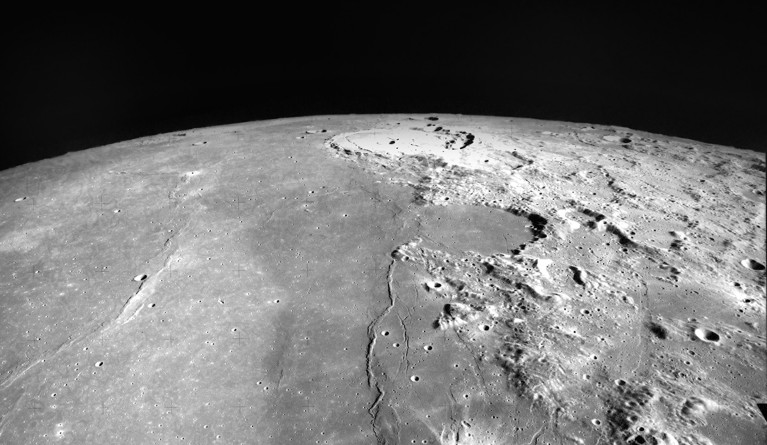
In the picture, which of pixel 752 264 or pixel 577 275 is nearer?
pixel 577 275

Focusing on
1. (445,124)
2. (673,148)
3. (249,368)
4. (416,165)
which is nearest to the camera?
(249,368)

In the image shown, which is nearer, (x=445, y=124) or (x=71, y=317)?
(x=71, y=317)

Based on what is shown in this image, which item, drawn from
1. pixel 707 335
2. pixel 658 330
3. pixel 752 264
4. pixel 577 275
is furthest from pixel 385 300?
pixel 752 264

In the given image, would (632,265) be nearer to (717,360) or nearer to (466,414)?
(717,360)

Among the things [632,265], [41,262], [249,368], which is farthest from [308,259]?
[632,265]

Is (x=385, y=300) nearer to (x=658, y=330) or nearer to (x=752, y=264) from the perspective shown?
(x=658, y=330)

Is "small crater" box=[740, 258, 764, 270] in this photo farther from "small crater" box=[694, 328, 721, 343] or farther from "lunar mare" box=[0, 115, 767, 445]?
"small crater" box=[694, 328, 721, 343]
